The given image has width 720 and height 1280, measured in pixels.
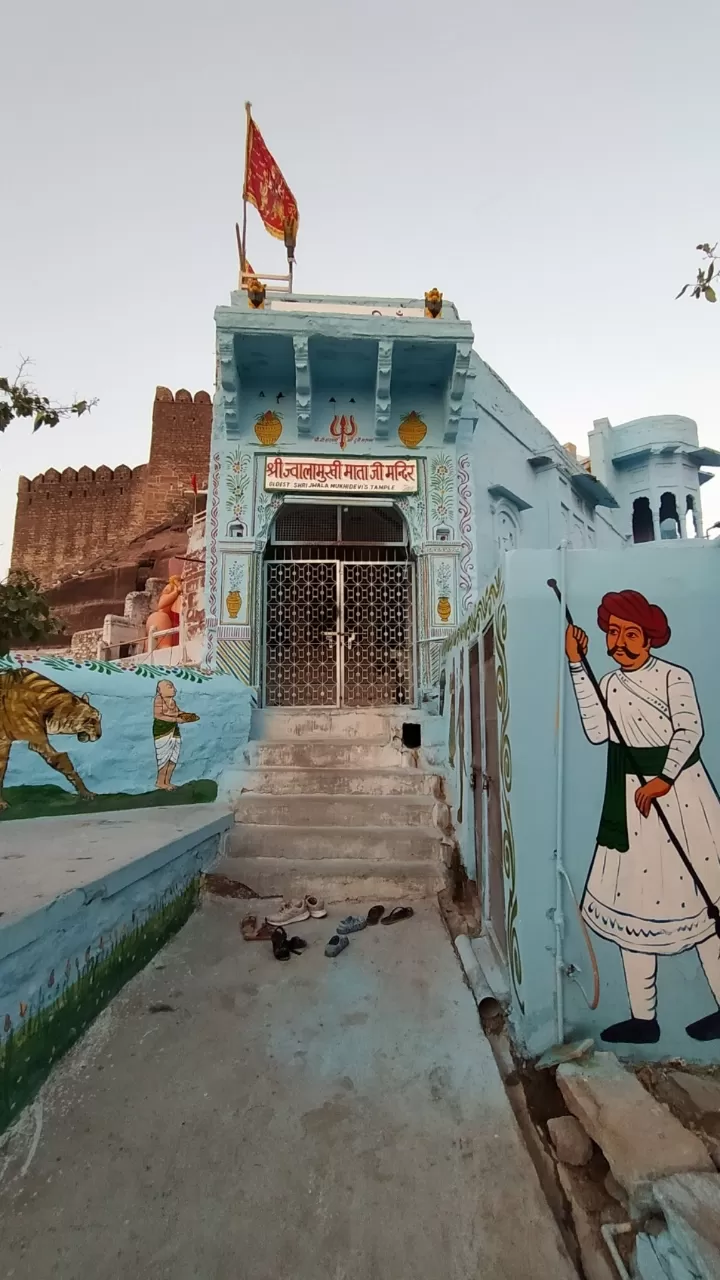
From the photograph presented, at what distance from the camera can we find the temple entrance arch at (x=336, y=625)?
859 centimetres

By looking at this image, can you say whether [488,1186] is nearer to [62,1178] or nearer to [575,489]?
[62,1178]

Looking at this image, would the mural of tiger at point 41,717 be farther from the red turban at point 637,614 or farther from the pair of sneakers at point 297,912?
the red turban at point 637,614

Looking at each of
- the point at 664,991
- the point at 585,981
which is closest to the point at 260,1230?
the point at 585,981

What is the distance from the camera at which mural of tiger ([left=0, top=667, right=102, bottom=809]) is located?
5633 mm

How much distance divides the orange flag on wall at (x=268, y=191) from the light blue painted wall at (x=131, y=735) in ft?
23.9

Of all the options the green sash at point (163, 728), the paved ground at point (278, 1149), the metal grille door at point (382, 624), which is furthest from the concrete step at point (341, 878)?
the metal grille door at point (382, 624)

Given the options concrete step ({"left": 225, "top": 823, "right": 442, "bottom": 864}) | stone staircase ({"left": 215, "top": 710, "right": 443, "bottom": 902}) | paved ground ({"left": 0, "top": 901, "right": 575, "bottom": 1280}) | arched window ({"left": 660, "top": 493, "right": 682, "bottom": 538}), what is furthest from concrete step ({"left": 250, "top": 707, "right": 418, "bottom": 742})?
arched window ({"left": 660, "top": 493, "right": 682, "bottom": 538})

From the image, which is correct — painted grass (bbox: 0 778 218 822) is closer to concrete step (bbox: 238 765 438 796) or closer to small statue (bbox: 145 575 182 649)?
concrete step (bbox: 238 765 438 796)

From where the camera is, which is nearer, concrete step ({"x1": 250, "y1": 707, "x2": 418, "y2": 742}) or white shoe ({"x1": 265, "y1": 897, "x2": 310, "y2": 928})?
white shoe ({"x1": 265, "y1": 897, "x2": 310, "y2": 928})

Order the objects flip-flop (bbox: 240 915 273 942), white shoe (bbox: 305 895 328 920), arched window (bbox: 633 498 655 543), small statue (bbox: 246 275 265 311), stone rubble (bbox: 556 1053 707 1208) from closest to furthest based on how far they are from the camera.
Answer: stone rubble (bbox: 556 1053 707 1208)
flip-flop (bbox: 240 915 273 942)
white shoe (bbox: 305 895 328 920)
small statue (bbox: 246 275 265 311)
arched window (bbox: 633 498 655 543)

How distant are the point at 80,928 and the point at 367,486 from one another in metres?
6.90

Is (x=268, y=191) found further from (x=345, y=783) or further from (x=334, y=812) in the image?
(x=334, y=812)

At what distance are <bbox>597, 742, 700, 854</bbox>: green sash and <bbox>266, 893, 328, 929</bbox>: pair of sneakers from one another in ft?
8.13

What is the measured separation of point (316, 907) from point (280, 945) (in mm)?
648
